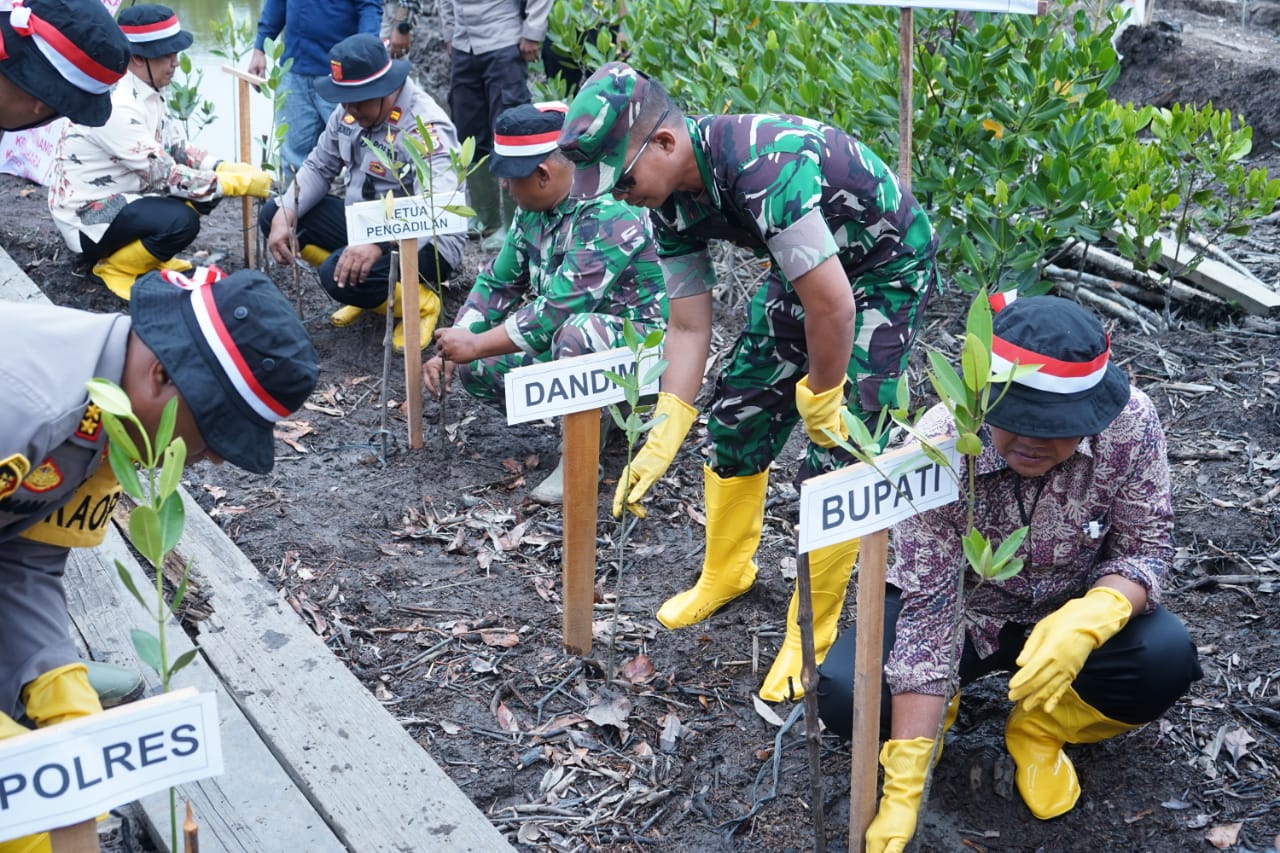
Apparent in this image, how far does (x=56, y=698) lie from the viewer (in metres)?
1.84

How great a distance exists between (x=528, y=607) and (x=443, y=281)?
2.16m

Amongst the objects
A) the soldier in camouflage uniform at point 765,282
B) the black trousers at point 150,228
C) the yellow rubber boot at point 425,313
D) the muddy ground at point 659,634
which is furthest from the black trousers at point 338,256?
the soldier in camouflage uniform at point 765,282

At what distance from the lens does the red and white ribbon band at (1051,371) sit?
2.07 m

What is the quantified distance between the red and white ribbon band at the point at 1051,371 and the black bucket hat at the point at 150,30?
3854mm

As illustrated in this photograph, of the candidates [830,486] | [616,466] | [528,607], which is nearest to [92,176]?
[616,466]

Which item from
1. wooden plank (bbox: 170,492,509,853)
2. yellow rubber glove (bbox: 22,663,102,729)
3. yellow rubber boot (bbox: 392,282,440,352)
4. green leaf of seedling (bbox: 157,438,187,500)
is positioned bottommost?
yellow rubber boot (bbox: 392,282,440,352)

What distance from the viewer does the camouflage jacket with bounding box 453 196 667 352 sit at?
12.1ft

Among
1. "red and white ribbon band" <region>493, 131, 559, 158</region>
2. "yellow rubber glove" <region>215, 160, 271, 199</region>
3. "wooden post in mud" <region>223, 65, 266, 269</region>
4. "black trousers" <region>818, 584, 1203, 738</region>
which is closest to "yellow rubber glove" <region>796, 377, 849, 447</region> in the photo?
"black trousers" <region>818, 584, 1203, 738</region>

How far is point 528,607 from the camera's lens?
3.27m

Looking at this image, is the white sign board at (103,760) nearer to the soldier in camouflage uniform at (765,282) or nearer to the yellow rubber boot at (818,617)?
the soldier in camouflage uniform at (765,282)

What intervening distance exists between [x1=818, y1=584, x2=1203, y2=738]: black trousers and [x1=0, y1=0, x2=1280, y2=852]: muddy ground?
0.69ft

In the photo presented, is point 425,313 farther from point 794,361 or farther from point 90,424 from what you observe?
point 90,424

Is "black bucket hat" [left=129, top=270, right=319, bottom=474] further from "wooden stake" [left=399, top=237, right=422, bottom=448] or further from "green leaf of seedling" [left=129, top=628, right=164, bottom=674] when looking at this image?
"wooden stake" [left=399, top=237, right=422, bottom=448]

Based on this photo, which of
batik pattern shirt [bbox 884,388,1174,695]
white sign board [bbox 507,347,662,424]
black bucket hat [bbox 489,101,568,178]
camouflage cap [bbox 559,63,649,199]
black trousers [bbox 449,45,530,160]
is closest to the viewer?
batik pattern shirt [bbox 884,388,1174,695]
